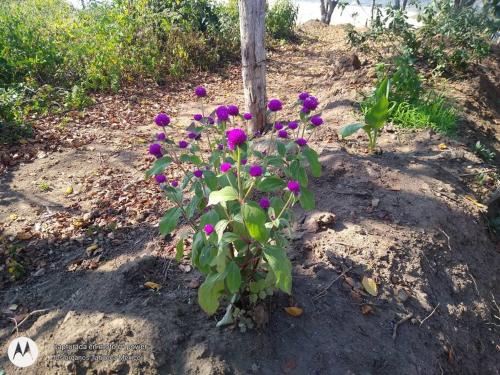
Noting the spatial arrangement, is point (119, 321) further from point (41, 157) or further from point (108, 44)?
point (108, 44)

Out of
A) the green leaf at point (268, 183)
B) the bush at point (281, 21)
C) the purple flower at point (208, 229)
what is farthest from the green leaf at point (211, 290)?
the bush at point (281, 21)

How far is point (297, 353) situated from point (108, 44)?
19.3 ft

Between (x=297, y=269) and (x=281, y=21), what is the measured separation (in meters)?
8.63

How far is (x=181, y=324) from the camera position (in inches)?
77.4

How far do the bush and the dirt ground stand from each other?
5.66 m

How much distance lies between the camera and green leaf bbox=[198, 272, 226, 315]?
1.64 metres

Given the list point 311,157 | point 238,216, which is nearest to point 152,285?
point 238,216

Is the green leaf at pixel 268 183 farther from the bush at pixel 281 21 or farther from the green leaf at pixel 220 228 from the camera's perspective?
the bush at pixel 281 21

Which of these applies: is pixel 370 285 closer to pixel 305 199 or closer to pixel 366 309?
pixel 366 309

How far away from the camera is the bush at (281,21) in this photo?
9.40m

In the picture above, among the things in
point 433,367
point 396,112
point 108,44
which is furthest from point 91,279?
point 108,44

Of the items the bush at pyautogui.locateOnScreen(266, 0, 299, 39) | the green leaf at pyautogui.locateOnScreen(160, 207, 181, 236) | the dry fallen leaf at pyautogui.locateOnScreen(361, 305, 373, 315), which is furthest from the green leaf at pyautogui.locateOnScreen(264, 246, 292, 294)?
the bush at pyautogui.locateOnScreen(266, 0, 299, 39)

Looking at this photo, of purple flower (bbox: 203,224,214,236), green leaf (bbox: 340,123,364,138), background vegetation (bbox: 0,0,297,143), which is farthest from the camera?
background vegetation (bbox: 0,0,297,143)

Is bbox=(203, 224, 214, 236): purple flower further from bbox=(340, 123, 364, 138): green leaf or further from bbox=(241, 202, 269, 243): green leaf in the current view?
bbox=(340, 123, 364, 138): green leaf
